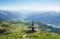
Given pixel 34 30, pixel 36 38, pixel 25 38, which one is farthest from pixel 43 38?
pixel 34 30

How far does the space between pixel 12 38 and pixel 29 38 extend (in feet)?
50.1

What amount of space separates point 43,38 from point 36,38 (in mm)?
6355

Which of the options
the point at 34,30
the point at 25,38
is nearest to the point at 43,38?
the point at 25,38

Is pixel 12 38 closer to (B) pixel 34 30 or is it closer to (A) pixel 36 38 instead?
(A) pixel 36 38

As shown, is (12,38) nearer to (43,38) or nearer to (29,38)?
(29,38)

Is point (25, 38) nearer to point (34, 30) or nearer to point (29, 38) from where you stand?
point (29, 38)

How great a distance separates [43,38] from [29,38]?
13.0 m

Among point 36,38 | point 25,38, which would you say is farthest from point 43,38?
point 25,38

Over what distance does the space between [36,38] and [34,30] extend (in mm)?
46268

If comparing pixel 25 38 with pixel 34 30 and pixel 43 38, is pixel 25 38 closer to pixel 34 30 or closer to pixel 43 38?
pixel 43 38

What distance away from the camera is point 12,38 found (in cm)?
14650

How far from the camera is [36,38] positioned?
144m

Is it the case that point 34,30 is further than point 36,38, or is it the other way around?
point 34,30

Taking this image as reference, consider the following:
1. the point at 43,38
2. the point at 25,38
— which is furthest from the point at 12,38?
the point at 43,38
